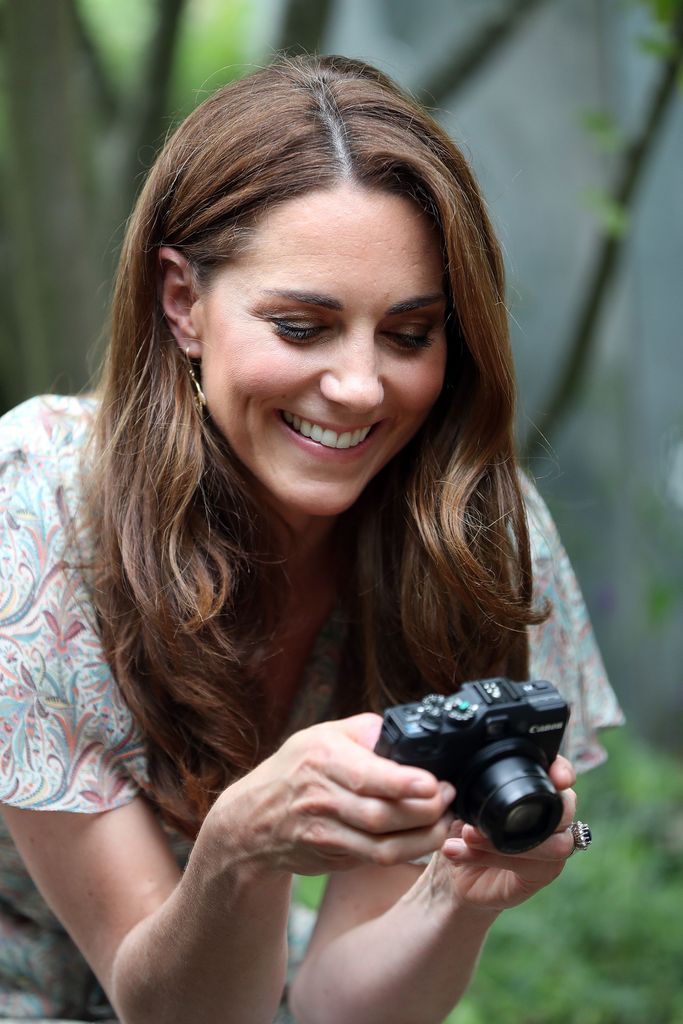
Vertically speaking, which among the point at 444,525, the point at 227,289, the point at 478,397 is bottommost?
the point at 444,525

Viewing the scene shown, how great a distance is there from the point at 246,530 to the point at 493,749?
2.42ft

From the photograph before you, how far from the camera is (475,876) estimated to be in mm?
1804

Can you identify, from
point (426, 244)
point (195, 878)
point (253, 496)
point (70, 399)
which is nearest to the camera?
point (195, 878)

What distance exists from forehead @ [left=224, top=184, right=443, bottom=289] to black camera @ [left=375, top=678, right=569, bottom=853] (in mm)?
661

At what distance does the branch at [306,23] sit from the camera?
336cm

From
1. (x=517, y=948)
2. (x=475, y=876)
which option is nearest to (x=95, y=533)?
(x=475, y=876)

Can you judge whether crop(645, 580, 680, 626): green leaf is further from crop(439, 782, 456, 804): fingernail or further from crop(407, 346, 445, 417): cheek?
crop(439, 782, 456, 804): fingernail

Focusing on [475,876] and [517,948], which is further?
[517,948]

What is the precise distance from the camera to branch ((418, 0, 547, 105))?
149 inches

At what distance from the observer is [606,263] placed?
391cm

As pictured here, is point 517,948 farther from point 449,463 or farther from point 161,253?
point 161,253

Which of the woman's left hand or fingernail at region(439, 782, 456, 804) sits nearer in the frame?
fingernail at region(439, 782, 456, 804)

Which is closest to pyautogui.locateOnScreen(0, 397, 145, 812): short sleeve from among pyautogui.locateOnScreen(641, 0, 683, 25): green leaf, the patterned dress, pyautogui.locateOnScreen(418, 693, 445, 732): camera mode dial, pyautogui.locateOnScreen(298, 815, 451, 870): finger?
the patterned dress

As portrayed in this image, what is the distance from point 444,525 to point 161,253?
1.99ft
